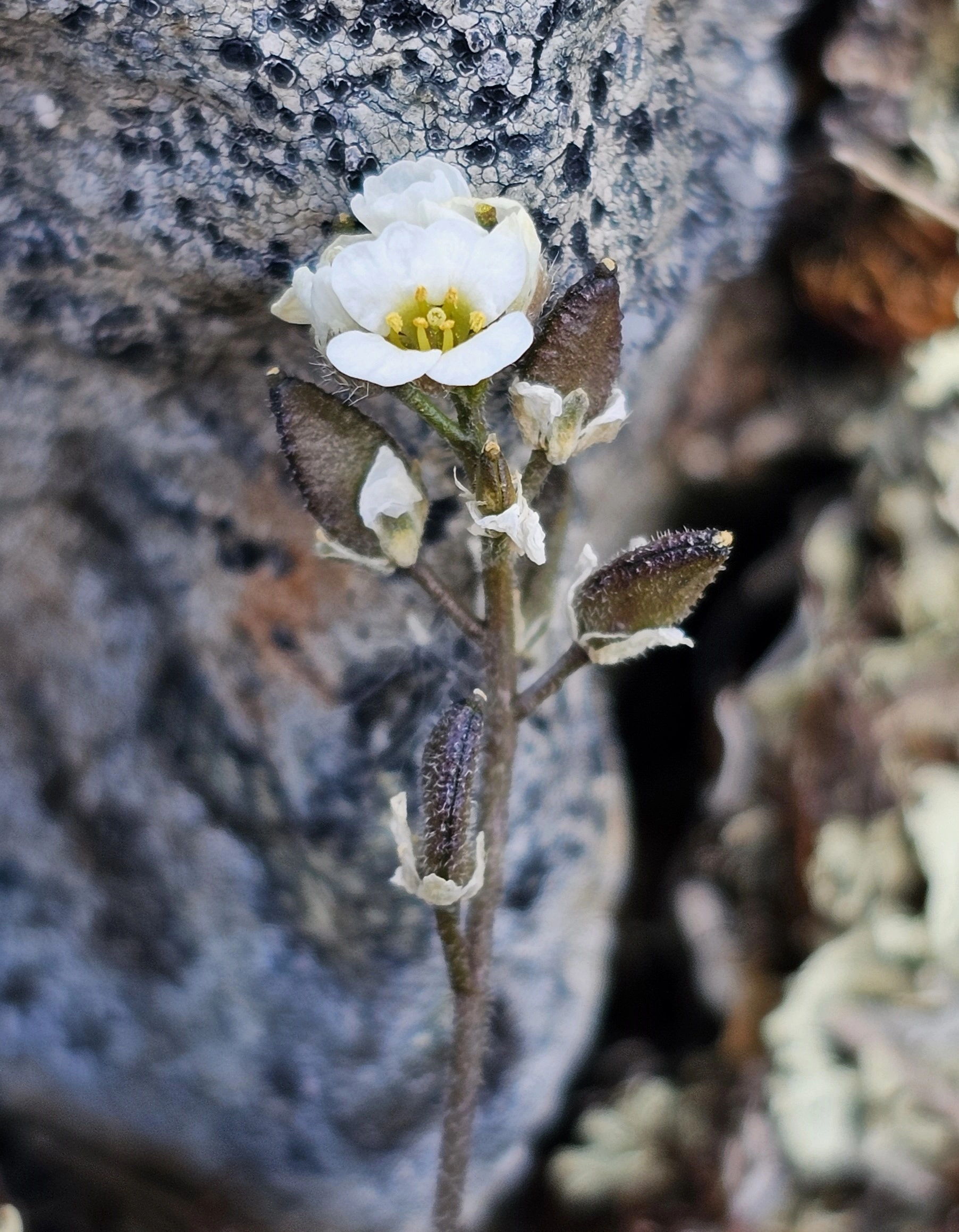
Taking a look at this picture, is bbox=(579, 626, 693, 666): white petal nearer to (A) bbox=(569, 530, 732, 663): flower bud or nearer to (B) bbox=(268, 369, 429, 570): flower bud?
(A) bbox=(569, 530, 732, 663): flower bud

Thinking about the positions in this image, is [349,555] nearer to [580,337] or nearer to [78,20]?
[580,337]

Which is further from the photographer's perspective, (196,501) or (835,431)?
(835,431)

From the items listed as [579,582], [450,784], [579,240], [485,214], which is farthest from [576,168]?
[450,784]

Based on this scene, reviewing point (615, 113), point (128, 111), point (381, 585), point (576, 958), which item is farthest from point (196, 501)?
point (576, 958)

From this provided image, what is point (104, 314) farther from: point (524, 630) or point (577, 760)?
point (577, 760)

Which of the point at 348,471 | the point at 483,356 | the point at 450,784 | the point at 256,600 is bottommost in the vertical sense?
the point at 256,600

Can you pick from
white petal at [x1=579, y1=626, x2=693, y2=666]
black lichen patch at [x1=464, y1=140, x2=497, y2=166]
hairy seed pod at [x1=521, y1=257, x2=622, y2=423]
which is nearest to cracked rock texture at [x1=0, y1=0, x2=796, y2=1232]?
black lichen patch at [x1=464, y1=140, x2=497, y2=166]

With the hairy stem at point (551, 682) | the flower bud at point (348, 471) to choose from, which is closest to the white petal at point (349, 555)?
the flower bud at point (348, 471)
